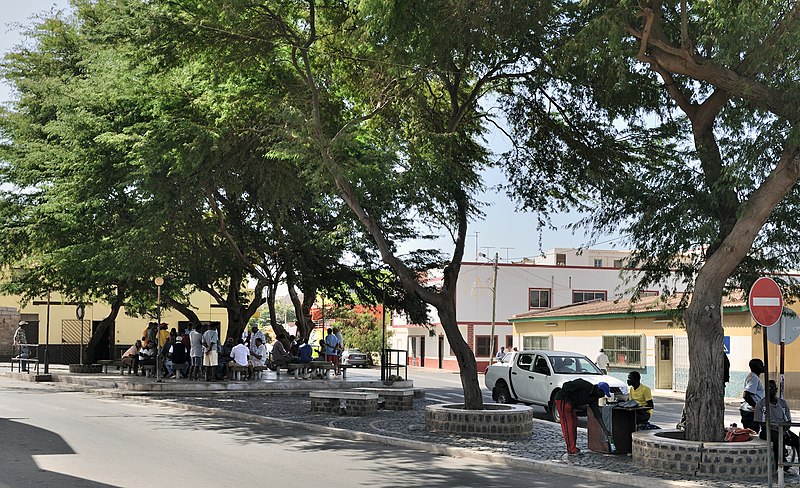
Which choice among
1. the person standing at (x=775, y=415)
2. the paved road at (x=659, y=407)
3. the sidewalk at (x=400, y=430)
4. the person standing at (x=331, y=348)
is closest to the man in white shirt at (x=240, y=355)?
the sidewalk at (x=400, y=430)

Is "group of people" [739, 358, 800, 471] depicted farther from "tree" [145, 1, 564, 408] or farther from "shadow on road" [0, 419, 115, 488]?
"shadow on road" [0, 419, 115, 488]

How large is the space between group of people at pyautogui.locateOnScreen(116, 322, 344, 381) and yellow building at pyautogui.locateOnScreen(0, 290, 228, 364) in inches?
681

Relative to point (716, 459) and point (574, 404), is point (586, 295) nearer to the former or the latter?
point (574, 404)

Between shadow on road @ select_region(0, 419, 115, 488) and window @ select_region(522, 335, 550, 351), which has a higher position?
window @ select_region(522, 335, 550, 351)

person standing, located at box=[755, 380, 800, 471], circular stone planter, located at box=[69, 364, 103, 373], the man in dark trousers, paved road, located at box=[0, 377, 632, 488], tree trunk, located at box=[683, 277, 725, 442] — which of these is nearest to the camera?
paved road, located at box=[0, 377, 632, 488]

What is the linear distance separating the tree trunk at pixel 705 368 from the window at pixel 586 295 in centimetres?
5061

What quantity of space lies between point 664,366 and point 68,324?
120ft

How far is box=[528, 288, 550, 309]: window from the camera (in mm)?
64625

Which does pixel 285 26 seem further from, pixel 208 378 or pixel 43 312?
pixel 43 312

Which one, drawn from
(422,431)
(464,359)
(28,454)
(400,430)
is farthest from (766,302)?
(28,454)

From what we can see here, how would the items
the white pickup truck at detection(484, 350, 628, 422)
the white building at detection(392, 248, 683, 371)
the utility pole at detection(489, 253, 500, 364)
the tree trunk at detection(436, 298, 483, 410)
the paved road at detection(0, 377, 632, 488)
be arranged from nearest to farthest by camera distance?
1. the paved road at detection(0, 377, 632, 488)
2. the tree trunk at detection(436, 298, 483, 410)
3. the white pickup truck at detection(484, 350, 628, 422)
4. the utility pole at detection(489, 253, 500, 364)
5. the white building at detection(392, 248, 683, 371)

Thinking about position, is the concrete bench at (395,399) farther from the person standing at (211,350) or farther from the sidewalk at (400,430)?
the person standing at (211,350)

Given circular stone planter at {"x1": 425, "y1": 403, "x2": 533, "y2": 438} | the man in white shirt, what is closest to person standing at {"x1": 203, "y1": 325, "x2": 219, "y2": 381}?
the man in white shirt

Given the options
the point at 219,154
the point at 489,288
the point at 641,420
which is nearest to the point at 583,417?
the point at 641,420
